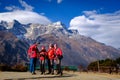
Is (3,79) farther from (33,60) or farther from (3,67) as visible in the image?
(3,67)

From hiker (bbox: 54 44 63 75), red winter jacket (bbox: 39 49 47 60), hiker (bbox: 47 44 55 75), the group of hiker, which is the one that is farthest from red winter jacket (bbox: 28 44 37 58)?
hiker (bbox: 54 44 63 75)

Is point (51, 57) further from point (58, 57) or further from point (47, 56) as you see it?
point (58, 57)

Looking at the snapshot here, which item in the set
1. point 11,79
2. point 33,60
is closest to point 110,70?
point 33,60

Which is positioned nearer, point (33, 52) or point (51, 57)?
point (33, 52)

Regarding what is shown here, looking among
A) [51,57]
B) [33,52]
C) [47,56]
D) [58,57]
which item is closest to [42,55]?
[47,56]

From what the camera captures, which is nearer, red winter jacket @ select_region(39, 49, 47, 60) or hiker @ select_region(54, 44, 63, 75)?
hiker @ select_region(54, 44, 63, 75)

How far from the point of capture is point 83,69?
114ft

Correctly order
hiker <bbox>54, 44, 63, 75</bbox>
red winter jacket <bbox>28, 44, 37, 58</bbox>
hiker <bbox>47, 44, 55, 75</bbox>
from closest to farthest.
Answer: red winter jacket <bbox>28, 44, 37, 58</bbox>
hiker <bbox>54, 44, 63, 75</bbox>
hiker <bbox>47, 44, 55, 75</bbox>

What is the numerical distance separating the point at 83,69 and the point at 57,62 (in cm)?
1573

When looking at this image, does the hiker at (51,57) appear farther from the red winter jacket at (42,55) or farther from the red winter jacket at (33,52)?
the red winter jacket at (33,52)

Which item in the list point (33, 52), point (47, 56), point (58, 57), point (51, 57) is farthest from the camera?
point (47, 56)

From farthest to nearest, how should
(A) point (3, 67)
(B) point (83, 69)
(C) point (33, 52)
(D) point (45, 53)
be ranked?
(B) point (83, 69)
(A) point (3, 67)
(D) point (45, 53)
(C) point (33, 52)

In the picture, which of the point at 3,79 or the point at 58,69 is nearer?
the point at 3,79

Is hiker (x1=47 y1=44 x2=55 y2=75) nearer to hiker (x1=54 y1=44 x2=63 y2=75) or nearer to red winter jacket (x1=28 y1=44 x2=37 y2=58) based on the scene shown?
hiker (x1=54 y1=44 x2=63 y2=75)
